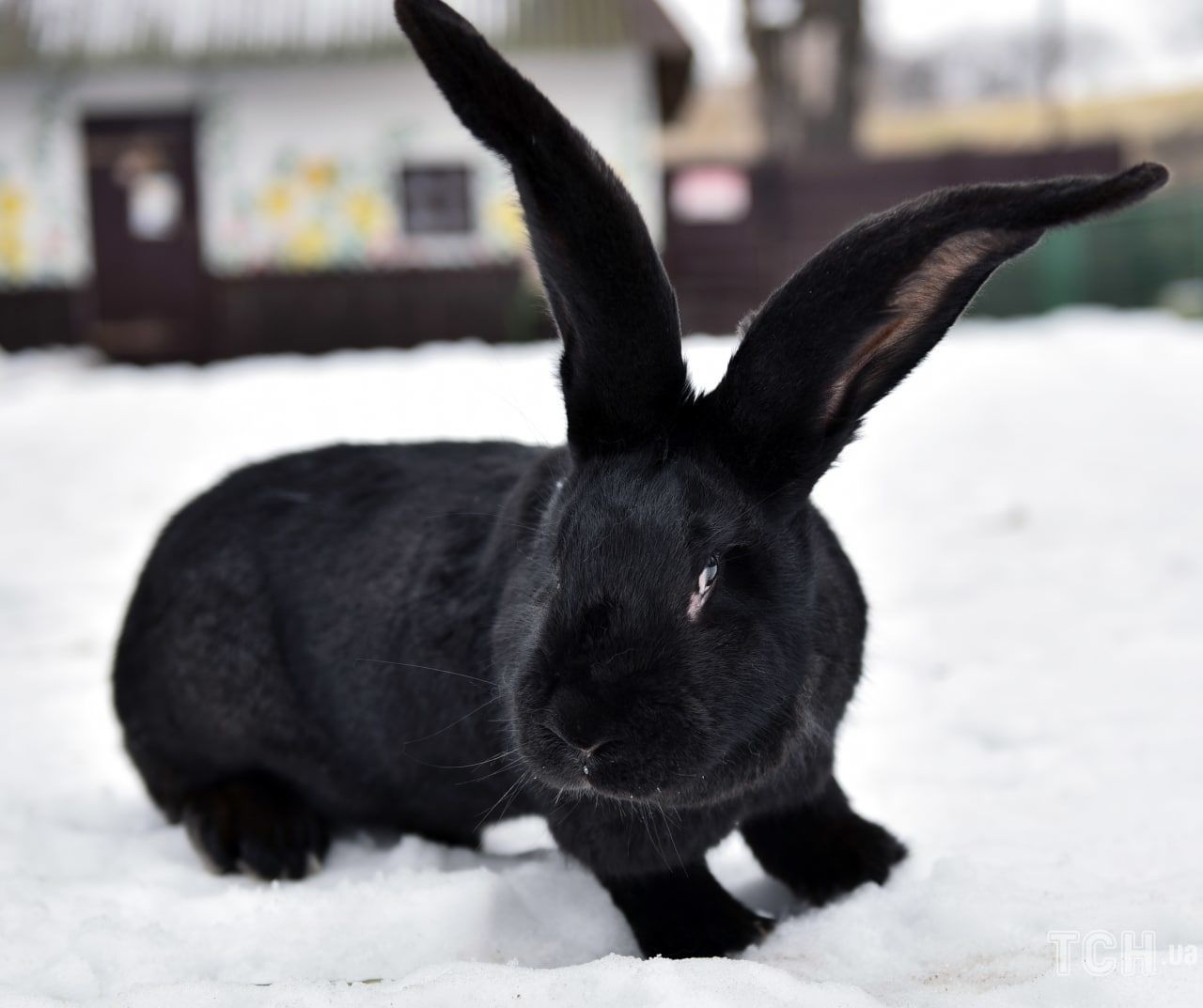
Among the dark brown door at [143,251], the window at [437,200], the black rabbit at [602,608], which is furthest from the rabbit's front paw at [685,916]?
the dark brown door at [143,251]

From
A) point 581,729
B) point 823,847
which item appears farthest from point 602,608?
point 823,847

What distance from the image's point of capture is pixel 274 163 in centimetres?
1611

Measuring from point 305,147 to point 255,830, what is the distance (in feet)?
47.1

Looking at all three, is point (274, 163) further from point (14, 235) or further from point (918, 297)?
point (918, 297)

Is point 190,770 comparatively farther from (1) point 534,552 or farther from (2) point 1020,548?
(2) point 1020,548

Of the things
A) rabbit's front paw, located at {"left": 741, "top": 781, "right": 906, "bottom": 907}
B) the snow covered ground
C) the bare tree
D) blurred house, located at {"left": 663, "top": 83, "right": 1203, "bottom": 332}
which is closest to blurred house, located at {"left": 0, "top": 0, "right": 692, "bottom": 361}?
blurred house, located at {"left": 663, "top": 83, "right": 1203, "bottom": 332}

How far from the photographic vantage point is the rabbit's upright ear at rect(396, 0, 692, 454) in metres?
2.06

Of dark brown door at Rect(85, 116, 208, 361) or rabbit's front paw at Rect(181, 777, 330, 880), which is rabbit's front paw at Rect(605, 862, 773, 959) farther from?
dark brown door at Rect(85, 116, 208, 361)

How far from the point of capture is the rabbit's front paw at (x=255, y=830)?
9.49 feet

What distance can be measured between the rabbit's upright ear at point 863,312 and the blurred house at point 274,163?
1364cm

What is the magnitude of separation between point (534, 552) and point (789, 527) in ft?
1.59

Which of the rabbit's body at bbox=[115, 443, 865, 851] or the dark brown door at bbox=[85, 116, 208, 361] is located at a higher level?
the dark brown door at bbox=[85, 116, 208, 361]

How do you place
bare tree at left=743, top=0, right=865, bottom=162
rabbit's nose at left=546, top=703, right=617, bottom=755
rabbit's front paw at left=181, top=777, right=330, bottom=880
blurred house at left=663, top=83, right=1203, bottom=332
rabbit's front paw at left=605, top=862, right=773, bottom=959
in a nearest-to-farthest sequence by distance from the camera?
rabbit's nose at left=546, top=703, right=617, bottom=755 < rabbit's front paw at left=605, top=862, right=773, bottom=959 < rabbit's front paw at left=181, top=777, right=330, bottom=880 < blurred house at left=663, top=83, right=1203, bottom=332 < bare tree at left=743, top=0, right=865, bottom=162

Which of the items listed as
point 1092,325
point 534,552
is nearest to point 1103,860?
point 534,552
